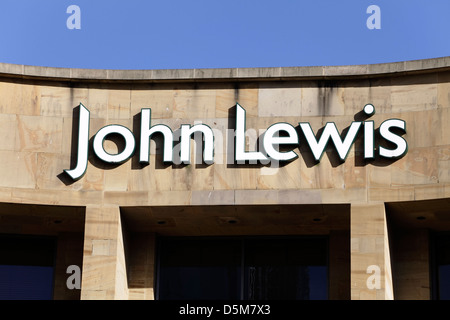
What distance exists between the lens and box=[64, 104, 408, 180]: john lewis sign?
34.3 m

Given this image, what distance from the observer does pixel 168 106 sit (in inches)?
1403

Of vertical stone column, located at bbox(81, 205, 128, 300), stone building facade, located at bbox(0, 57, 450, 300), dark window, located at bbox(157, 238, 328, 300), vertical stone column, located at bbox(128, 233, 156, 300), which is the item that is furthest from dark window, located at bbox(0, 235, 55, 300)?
dark window, located at bbox(157, 238, 328, 300)

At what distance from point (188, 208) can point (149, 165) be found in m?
1.68

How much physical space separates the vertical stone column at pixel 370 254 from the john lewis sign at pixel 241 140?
1622 millimetres

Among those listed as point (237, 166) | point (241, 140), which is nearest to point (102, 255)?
point (237, 166)

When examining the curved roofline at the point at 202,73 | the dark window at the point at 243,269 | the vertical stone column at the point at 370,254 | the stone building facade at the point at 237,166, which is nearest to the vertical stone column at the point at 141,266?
the stone building facade at the point at 237,166

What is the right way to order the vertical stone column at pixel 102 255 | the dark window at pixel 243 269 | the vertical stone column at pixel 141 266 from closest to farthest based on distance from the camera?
the vertical stone column at pixel 102 255
the vertical stone column at pixel 141 266
the dark window at pixel 243 269

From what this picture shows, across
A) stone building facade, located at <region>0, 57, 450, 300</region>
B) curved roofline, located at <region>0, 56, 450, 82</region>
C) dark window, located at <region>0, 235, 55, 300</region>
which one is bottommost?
dark window, located at <region>0, 235, 55, 300</region>

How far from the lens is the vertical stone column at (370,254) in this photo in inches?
1304

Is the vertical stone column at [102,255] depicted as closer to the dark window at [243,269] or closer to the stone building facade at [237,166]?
the stone building facade at [237,166]

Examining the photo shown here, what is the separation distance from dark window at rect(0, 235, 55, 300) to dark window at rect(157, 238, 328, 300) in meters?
3.34

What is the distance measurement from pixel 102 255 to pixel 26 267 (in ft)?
11.7

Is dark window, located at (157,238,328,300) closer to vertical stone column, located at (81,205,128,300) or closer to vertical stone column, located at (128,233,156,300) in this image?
vertical stone column, located at (128,233,156,300)
